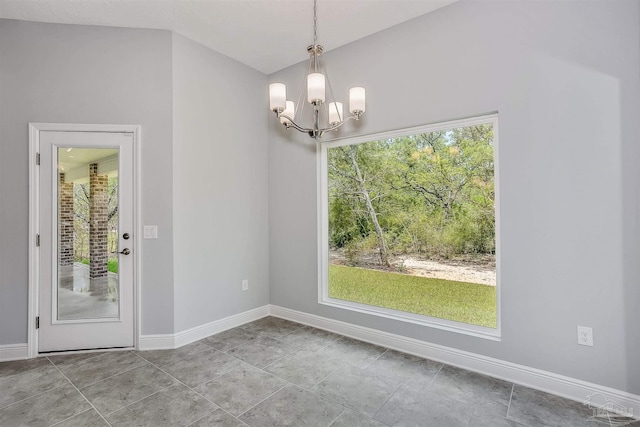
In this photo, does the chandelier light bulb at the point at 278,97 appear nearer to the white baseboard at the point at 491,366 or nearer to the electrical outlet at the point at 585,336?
the white baseboard at the point at 491,366

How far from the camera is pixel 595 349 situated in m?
2.05

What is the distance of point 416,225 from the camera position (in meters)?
2.97

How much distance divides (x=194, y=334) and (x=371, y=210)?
222 cm

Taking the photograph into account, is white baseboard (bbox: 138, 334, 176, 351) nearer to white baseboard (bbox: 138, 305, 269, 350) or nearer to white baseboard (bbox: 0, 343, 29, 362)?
white baseboard (bbox: 138, 305, 269, 350)

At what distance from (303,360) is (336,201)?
1652mm


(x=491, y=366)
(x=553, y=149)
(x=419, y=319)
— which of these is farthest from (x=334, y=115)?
(x=491, y=366)

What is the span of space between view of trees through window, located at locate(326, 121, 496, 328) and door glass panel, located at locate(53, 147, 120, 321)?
2.18 m

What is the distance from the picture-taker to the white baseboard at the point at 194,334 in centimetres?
295

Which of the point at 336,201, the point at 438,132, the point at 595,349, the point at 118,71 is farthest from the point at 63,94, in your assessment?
the point at 595,349

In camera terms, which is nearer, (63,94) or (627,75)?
(627,75)

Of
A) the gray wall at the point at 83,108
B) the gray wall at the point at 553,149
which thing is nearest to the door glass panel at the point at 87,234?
the gray wall at the point at 83,108

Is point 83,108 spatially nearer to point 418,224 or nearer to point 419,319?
point 418,224

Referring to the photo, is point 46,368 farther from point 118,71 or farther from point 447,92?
point 447,92

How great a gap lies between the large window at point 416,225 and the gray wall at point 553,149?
6.5 inches
